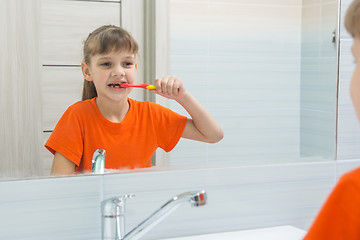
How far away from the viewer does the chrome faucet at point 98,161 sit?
116 centimetres

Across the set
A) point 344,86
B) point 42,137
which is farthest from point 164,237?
point 344,86

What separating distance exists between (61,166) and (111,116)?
0.16m

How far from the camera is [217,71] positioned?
1.27m

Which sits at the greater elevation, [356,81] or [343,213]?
[356,81]

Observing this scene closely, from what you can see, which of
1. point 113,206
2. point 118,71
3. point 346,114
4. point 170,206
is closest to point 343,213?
point 170,206

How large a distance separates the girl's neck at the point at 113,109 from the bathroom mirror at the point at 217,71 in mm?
35

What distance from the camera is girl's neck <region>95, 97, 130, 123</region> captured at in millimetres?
1166

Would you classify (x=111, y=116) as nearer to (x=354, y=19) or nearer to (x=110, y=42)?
(x=110, y=42)

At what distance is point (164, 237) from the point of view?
1.21 meters

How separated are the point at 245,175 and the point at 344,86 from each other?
377mm

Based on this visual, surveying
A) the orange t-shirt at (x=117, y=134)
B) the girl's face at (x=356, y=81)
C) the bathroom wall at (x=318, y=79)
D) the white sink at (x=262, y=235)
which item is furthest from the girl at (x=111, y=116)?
the girl's face at (x=356, y=81)

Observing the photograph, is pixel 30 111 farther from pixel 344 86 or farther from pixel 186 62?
pixel 344 86

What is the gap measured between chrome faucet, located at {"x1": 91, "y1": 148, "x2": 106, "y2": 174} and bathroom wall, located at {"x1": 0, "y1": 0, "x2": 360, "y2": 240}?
0.06ft

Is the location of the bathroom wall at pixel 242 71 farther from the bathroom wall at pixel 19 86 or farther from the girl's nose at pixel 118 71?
the bathroom wall at pixel 19 86
